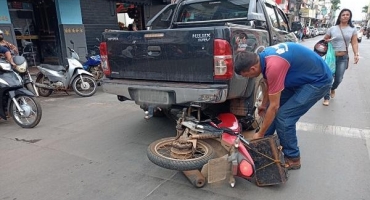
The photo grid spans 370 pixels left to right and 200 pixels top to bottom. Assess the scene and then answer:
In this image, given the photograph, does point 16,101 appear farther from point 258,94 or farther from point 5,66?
point 258,94

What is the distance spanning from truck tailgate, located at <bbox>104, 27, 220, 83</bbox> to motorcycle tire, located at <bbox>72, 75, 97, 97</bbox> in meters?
3.29

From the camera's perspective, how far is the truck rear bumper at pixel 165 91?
3029mm

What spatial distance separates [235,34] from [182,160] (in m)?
1.46

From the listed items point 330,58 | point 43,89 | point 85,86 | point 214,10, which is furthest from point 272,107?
point 43,89

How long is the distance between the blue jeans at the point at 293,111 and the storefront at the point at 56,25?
343 inches

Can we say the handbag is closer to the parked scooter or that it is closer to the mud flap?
the mud flap

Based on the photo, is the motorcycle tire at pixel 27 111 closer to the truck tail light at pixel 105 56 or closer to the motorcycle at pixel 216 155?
the truck tail light at pixel 105 56

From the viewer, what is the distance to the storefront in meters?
9.70

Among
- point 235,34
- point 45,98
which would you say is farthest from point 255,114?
point 45,98

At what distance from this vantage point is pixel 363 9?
12269 cm

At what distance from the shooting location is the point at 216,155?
2.96m

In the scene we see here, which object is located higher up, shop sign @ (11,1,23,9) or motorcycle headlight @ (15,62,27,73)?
shop sign @ (11,1,23,9)

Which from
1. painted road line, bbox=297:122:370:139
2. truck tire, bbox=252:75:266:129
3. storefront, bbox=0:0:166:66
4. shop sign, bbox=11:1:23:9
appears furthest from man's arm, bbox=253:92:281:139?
shop sign, bbox=11:1:23:9

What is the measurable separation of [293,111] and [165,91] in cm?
140
